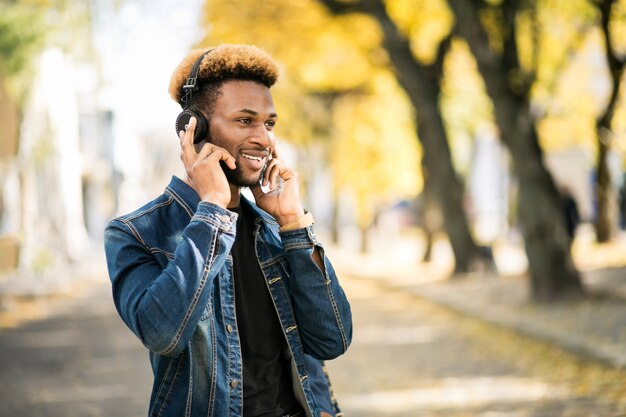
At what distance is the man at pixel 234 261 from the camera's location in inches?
93.4

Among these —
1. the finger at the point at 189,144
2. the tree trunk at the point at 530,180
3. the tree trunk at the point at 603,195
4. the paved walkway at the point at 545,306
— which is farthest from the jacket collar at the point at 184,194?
the tree trunk at the point at 603,195

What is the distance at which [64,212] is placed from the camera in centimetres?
2239

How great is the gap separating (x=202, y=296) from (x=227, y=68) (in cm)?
72

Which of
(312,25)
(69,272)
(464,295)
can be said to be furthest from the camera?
(69,272)

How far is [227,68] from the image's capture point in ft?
8.40

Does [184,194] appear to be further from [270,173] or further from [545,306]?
[545,306]

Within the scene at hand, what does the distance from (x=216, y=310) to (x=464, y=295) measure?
13.8 m

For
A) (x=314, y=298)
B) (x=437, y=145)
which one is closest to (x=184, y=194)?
(x=314, y=298)

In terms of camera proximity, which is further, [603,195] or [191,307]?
[603,195]

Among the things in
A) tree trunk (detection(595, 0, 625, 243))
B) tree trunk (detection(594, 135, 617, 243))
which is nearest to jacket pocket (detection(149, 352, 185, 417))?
tree trunk (detection(595, 0, 625, 243))

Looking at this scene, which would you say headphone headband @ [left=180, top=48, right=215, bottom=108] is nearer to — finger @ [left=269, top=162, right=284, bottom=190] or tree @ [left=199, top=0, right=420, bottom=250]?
finger @ [left=269, top=162, right=284, bottom=190]

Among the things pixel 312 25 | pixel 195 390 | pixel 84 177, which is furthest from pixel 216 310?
pixel 84 177

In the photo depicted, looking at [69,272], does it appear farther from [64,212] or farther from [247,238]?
[247,238]

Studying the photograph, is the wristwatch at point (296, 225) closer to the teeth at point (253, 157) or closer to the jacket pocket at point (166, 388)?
the teeth at point (253, 157)
